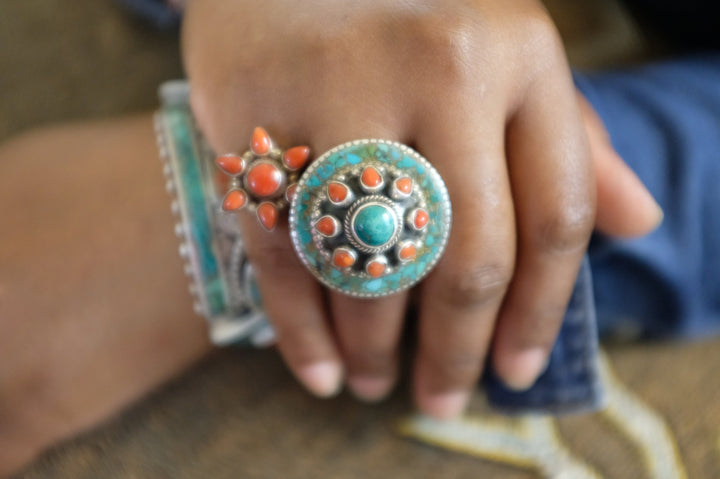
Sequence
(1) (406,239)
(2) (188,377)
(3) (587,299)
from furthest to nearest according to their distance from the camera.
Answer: (2) (188,377)
(3) (587,299)
(1) (406,239)

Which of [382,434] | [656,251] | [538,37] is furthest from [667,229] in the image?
[382,434]

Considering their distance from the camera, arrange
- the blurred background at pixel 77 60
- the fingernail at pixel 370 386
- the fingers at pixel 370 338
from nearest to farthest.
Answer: the fingers at pixel 370 338, the fingernail at pixel 370 386, the blurred background at pixel 77 60

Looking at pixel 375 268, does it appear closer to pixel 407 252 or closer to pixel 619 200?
pixel 407 252

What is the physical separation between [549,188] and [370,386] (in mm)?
→ 309

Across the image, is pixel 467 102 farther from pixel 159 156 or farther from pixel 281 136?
pixel 159 156

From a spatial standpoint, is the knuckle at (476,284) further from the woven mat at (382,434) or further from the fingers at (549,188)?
the woven mat at (382,434)

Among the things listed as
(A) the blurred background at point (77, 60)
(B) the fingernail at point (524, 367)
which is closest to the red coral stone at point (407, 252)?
(B) the fingernail at point (524, 367)

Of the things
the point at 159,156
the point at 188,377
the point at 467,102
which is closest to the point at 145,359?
the point at 188,377

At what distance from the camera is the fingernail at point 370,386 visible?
0.70 meters

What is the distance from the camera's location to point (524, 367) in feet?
2.18

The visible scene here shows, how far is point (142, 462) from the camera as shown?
2.41ft

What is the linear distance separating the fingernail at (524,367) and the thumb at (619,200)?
6.1 inches

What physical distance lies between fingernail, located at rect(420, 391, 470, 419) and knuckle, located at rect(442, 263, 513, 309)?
0.51ft

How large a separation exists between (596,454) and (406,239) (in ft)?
1.41
